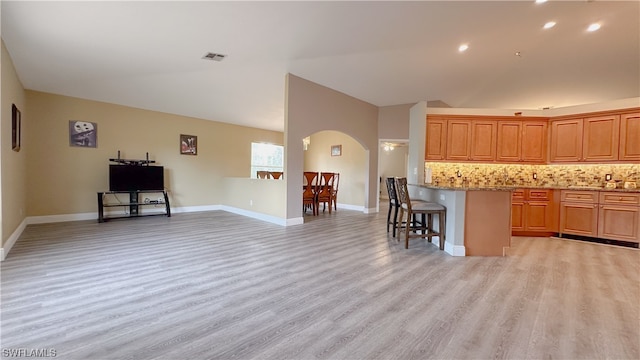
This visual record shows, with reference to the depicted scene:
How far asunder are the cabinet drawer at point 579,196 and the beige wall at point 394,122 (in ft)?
11.4


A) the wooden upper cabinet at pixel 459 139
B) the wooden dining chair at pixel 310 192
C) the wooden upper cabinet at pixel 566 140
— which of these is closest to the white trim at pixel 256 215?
the wooden dining chair at pixel 310 192

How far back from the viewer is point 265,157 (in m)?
9.38

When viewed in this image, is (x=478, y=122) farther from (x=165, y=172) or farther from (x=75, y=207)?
(x=75, y=207)

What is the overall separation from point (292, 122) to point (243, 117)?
2.93 m

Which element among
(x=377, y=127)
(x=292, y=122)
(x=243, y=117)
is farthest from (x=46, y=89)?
(x=377, y=127)

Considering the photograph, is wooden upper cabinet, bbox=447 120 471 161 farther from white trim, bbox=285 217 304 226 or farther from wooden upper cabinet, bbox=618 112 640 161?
white trim, bbox=285 217 304 226

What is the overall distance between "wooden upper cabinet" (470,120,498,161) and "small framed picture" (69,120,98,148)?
7.97 m

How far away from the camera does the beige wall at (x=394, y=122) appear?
727 centimetres

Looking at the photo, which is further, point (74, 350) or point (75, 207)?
point (75, 207)

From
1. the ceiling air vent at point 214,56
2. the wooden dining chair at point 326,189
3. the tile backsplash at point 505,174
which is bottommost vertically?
the wooden dining chair at point 326,189

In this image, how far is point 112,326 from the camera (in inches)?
71.9

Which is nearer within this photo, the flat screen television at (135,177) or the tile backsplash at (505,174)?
the tile backsplash at (505,174)

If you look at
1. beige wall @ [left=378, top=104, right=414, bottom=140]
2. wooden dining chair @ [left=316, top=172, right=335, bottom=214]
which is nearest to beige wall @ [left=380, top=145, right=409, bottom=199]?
beige wall @ [left=378, top=104, right=414, bottom=140]

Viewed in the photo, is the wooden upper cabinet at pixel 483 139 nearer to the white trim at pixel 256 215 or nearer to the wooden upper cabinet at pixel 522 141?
the wooden upper cabinet at pixel 522 141
